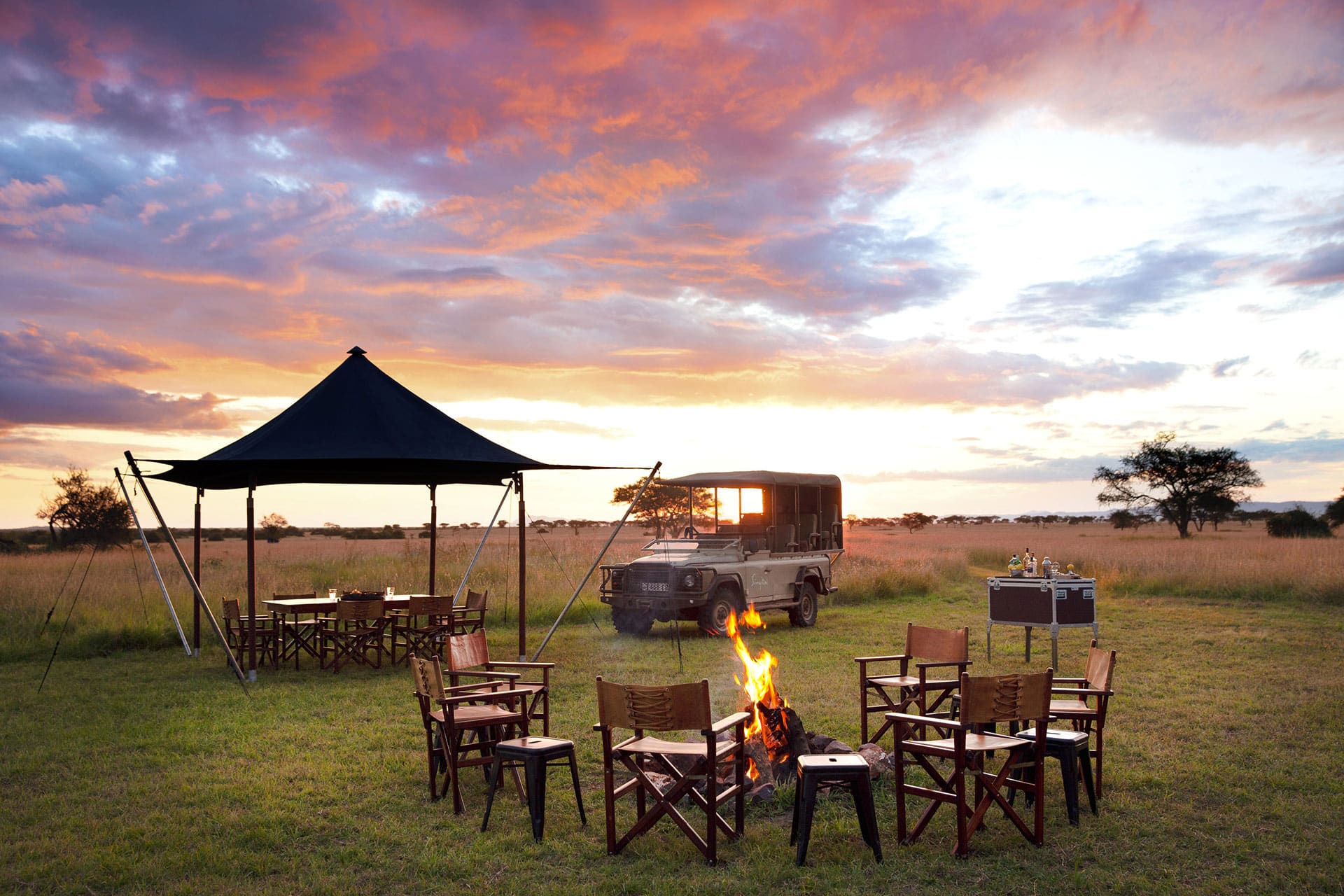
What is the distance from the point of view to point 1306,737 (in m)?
8.09

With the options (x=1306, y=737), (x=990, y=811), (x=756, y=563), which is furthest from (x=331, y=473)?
(x=1306, y=737)

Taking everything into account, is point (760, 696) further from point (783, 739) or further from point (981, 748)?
point (981, 748)

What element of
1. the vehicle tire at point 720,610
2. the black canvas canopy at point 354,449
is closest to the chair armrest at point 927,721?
the black canvas canopy at point 354,449

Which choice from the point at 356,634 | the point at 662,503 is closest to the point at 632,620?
the point at 356,634

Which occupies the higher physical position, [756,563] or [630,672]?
[756,563]

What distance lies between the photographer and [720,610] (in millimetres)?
14125

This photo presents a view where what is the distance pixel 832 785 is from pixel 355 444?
7.80m

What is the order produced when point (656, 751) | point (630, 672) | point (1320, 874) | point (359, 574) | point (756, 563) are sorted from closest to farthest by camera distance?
point (1320, 874), point (656, 751), point (630, 672), point (756, 563), point (359, 574)

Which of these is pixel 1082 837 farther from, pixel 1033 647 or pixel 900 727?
pixel 1033 647

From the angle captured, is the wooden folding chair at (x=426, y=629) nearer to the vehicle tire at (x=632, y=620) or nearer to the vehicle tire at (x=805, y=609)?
the vehicle tire at (x=632, y=620)

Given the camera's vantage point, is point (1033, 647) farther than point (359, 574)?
No

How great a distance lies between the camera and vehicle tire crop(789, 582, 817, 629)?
626 inches

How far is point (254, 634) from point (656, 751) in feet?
25.4

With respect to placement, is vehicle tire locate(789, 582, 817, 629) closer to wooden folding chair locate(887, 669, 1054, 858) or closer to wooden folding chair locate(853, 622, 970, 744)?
wooden folding chair locate(853, 622, 970, 744)
